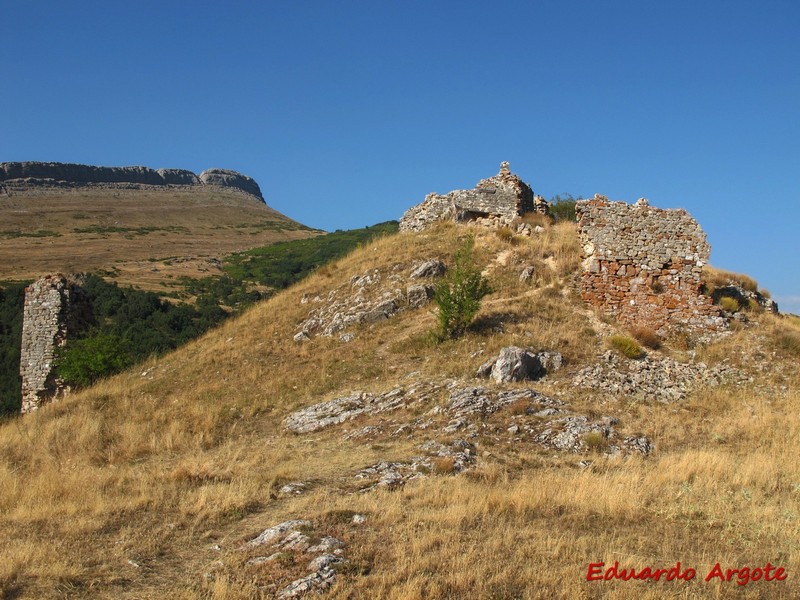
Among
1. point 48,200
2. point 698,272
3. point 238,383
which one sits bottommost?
point 238,383

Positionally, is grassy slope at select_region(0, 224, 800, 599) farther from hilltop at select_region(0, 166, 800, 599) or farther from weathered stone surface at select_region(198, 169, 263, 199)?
weathered stone surface at select_region(198, 169, 263, 199)

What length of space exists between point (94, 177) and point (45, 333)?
12720 centimetres

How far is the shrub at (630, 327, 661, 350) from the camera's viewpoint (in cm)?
1605

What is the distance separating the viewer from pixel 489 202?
25359mm

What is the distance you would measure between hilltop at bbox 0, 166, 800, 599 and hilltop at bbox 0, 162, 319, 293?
4424 cm

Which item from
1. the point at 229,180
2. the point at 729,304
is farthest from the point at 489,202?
the point at 229,180

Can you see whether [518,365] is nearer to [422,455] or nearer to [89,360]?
[422,455]

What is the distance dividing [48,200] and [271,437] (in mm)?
122988

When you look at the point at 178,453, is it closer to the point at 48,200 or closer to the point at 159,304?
the point at 159,304

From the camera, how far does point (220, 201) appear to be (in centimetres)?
13775

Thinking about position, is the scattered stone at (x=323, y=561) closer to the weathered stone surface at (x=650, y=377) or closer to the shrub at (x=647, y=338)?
the weathered stone surface at (x=650, y=377)

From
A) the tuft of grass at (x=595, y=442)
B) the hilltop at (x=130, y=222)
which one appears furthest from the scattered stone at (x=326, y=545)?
the hilltop at (x=130, y=222)

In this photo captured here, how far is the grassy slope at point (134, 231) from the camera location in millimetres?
70500

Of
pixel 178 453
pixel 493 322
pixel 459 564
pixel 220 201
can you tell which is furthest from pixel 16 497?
pixel 220 201
